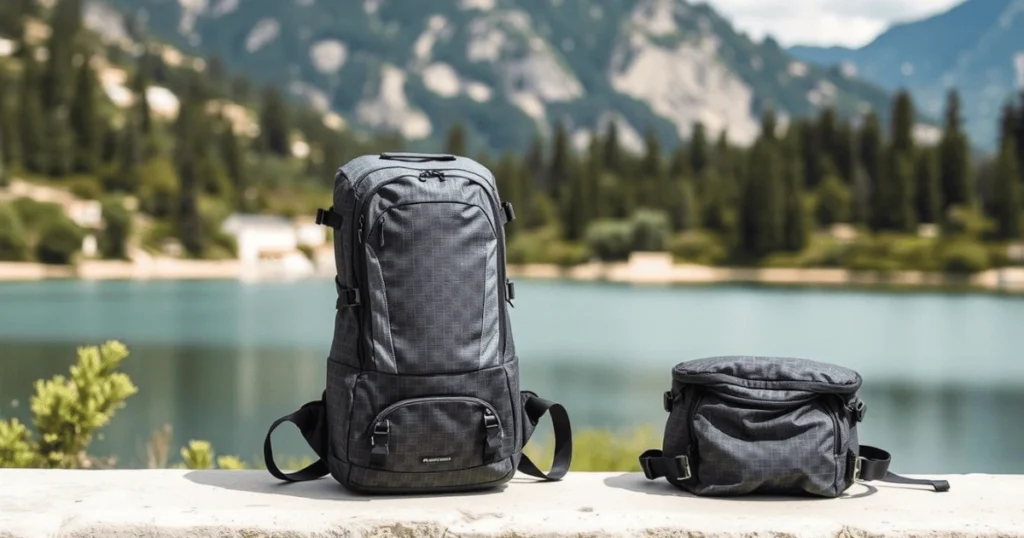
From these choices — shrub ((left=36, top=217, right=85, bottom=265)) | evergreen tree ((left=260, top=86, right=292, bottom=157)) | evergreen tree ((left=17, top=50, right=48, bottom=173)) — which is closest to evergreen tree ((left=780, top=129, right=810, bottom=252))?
shrub ((left=36, top=217, right=85, bottom=265))

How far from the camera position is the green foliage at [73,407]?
473 cm

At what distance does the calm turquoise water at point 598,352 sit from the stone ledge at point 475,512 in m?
8.46

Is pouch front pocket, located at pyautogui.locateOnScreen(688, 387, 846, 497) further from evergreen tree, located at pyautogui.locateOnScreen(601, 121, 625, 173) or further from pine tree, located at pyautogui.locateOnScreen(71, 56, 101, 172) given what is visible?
evergreen tree, located at pyautogui.locateOnScreen(601, 121, 625, 173)

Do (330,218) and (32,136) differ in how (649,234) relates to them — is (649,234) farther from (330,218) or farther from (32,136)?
(330,218)

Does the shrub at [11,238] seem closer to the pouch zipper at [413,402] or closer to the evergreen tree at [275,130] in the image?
the evergreen tree at [275,130]

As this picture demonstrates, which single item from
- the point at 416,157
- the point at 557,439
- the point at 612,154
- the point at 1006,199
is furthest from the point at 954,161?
the point at 416,157

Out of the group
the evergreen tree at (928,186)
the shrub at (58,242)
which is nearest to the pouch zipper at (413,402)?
→ the shrub at (58,242)

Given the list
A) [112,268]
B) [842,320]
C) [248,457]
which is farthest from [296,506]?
[112,268]

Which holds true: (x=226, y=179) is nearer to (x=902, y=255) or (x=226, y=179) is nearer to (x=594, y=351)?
(x=902, y=255)

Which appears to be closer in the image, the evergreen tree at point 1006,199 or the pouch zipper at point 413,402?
the pouch zipper at point 413,402

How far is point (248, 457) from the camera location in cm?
1336

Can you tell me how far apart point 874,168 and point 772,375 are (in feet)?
308

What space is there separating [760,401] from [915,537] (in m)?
0.51

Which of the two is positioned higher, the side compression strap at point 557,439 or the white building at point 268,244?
the white building at point 268,244
